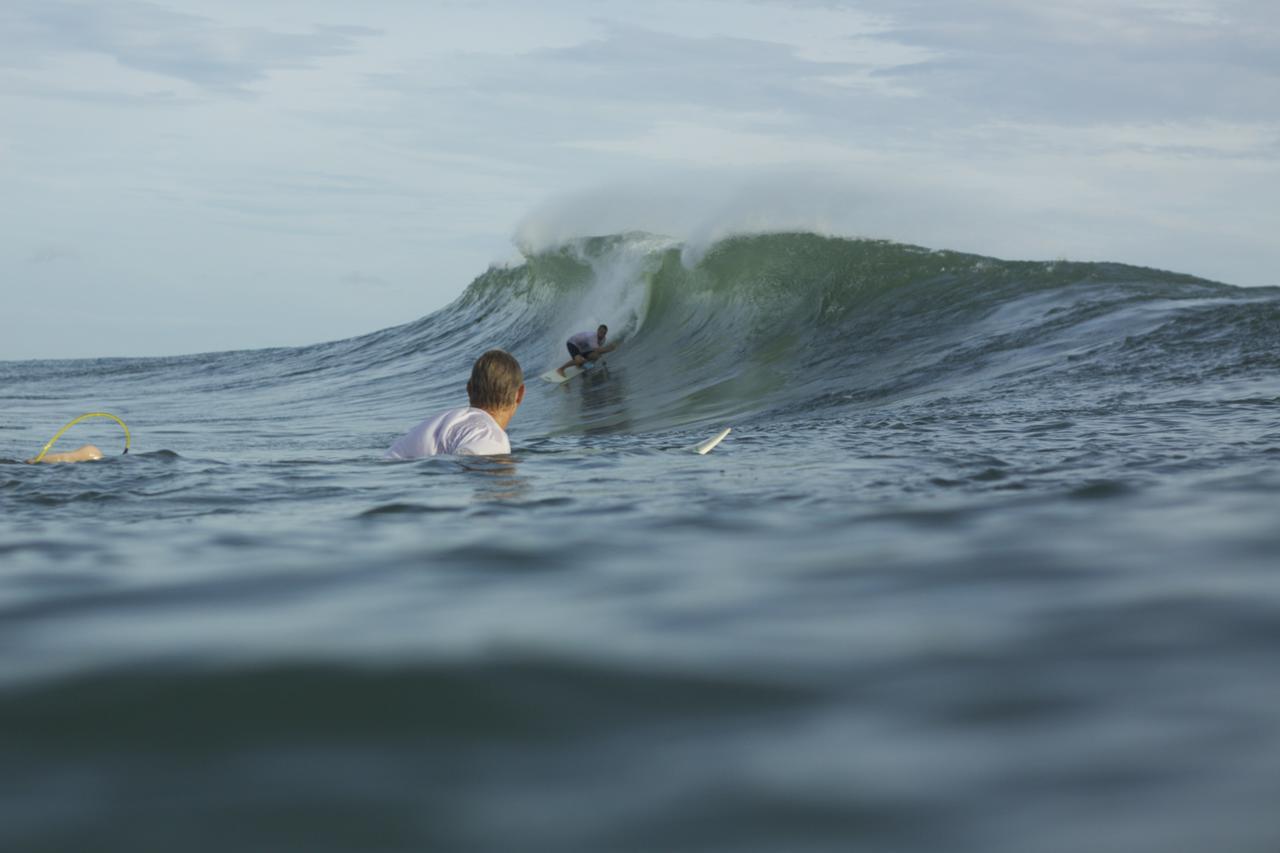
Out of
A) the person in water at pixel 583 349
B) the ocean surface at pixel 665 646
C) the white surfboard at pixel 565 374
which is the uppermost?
the person in water at pixel 583 349

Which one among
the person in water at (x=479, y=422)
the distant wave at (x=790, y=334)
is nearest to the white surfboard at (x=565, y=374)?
the distant wave at (x=790, y=334)

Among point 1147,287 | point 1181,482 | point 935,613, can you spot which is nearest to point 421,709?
point 935,613

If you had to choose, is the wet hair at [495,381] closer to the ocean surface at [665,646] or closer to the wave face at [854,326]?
the ocean surface at [665,646]

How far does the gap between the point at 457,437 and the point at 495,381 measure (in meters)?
0.38

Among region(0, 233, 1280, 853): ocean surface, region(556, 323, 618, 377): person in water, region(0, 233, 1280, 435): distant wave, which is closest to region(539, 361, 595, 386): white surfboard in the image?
region(556, 323, 618, 377): person in water

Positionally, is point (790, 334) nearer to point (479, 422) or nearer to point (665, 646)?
point (479, 422)

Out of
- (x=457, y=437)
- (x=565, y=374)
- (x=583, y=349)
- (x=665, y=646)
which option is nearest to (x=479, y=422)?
(x=457, y=437)

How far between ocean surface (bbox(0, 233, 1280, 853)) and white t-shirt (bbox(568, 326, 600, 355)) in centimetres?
956

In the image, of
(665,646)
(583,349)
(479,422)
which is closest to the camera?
(665,646)

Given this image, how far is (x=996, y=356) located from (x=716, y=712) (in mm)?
9735

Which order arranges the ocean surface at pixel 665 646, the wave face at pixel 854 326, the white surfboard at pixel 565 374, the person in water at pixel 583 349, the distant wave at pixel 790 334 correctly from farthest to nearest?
the person in water at pixel 583 349 < the white surfboard at pixel 565 374 < the distant wave at pixel 790 334 < the wave face at pixel 854 326 < the ocean surface at pixel 665 646

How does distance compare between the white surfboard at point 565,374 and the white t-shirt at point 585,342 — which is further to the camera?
the white t-shirt at point 585,342

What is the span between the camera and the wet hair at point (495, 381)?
647cm

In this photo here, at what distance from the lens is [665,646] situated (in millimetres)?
2340
